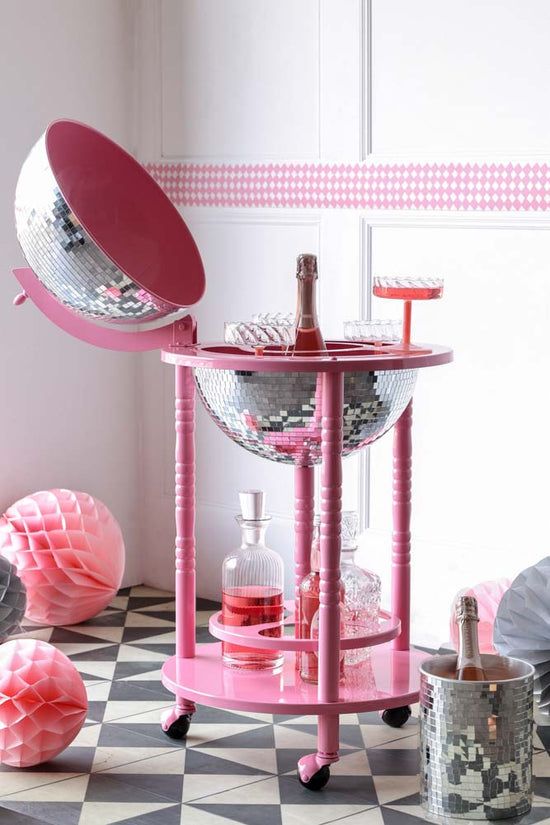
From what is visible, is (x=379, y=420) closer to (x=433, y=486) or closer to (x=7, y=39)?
(x=433, y=486)

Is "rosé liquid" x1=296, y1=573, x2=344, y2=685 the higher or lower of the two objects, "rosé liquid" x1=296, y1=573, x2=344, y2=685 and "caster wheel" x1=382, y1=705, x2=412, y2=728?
the higher

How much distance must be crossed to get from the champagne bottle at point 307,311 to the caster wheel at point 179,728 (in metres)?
0.81

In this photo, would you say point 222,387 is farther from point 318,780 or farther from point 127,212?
point 318,780

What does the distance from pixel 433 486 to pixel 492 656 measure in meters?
1.01

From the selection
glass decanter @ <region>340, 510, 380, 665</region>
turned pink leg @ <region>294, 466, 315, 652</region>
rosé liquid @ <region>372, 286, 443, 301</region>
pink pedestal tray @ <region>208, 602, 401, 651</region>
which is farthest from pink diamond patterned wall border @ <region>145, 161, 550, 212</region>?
pink pedestal tray @ <region>208, 602, 401, 651</region>

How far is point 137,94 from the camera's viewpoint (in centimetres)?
398

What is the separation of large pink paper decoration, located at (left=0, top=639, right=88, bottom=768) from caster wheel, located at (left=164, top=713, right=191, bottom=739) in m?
0.22

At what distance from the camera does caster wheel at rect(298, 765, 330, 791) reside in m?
2.54

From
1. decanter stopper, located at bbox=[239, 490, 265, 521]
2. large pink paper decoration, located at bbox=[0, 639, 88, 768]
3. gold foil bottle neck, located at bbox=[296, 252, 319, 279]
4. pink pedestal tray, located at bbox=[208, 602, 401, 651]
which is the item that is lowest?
large pink paper decoration, located at bbox=[0, 639, 88, 768]

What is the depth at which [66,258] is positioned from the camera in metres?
2.55

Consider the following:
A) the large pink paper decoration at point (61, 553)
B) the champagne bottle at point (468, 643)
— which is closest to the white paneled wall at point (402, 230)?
the large pink paper decoration at point (61, 553)

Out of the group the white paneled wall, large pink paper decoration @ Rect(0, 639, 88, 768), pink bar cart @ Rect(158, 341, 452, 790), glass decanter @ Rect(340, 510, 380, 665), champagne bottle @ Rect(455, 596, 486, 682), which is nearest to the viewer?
champagne bottle @ Rect(455, 596, 486, 682)

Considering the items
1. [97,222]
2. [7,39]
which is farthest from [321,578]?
[7,39]

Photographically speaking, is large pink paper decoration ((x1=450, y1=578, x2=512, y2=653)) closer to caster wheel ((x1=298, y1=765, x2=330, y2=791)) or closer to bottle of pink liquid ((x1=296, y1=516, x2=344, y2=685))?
bottle of pink liquid ((x1=296, y1=516, x2=344, y2=685))
